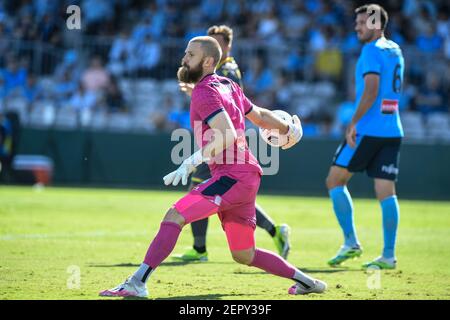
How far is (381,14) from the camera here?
31.9 ft

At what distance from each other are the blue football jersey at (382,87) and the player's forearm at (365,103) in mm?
155

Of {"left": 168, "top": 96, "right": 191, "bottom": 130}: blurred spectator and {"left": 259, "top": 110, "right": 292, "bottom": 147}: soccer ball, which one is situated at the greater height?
{"left": 259, "top": 110, "right": 292, "bottom": 147}: soccer ball

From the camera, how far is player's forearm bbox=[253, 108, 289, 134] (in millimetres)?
7137

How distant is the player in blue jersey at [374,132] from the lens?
9555 millimetres

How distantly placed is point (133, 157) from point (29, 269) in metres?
13.8

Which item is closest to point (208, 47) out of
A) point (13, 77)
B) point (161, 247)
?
point (161, 247)

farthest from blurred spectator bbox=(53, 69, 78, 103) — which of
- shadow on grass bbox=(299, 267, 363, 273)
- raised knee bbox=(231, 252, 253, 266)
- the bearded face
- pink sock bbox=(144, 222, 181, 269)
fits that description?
pink sock bbox=(144, 222, 181, 269)

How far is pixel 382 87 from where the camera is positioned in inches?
383

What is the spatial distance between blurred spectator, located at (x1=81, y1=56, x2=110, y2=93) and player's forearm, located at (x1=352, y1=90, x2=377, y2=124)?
1367cm

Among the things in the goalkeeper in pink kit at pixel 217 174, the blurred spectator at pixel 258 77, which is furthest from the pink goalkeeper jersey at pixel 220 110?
the blurred spectator at pixel 258 77

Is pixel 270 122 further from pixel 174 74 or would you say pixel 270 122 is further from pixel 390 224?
pixel 174 74

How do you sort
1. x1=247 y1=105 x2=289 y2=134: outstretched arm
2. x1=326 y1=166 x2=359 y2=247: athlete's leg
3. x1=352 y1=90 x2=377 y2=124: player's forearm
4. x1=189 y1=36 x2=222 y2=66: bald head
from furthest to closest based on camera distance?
1. x1=326 y1=166 x2=359 y2=247: athlete's leg
2. x1=352 y1=90 x2=377 y2=124: player's forearm
3. x1=247 y1=105 x2=289 y2=134: outstretched arm
4. x1=189 y1=36 x2=222 y2=66: bald head

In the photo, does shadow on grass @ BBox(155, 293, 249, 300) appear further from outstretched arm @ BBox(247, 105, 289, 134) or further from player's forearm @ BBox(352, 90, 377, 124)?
player's forearm @ BBox(352, 90, 377, 124)
